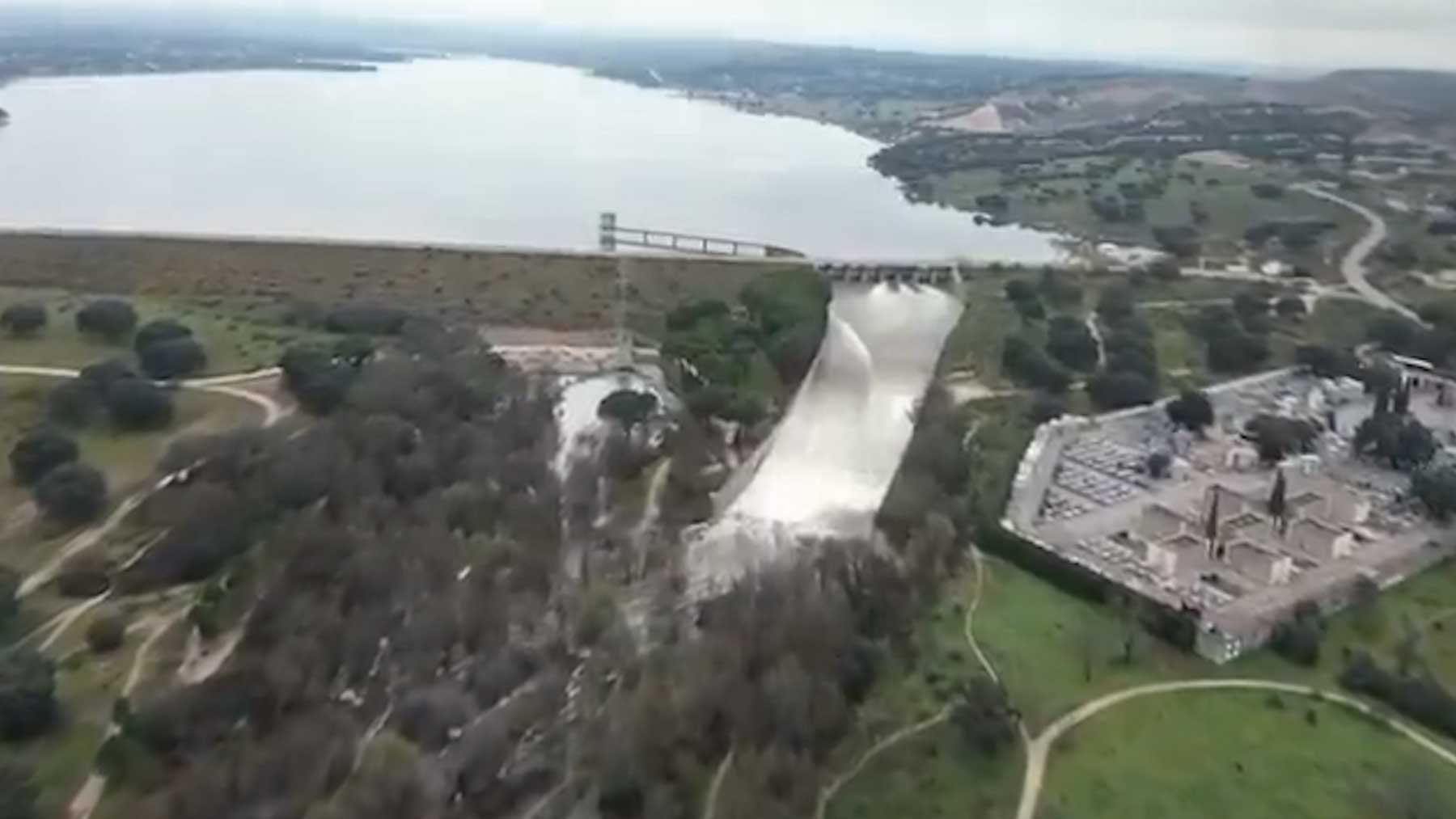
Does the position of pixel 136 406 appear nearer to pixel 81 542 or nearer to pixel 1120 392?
pixel 81 542

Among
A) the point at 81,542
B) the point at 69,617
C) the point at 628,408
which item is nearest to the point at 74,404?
the point at 81,542

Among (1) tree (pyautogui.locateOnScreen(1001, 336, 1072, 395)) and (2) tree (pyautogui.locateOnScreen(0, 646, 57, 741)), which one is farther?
(1) tree (pyautogui.locateOnScreen(1001, 336, 1072, 395))

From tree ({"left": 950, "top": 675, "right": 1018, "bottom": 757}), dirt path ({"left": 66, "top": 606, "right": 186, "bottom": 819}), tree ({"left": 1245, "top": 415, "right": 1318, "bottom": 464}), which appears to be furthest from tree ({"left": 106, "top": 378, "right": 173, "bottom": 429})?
tree ({"left": 1245, "top": 415, "right": 1318, "bottom": 464})

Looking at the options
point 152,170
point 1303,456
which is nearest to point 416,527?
point 1303,456

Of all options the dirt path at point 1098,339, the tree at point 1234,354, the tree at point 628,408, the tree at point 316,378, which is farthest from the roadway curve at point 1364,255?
the tree at point 316,378

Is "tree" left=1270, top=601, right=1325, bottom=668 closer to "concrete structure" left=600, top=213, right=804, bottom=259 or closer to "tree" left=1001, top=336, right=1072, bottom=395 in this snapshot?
"tree" left=1001, top=336, right=1072, bottom=395

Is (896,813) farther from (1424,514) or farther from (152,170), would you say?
(152,170)
